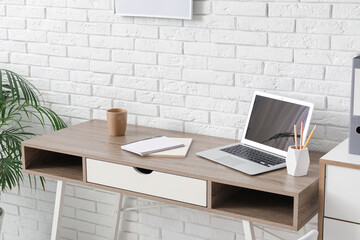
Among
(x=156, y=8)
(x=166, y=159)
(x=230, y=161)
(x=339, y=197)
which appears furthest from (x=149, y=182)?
(x=156, y=8)

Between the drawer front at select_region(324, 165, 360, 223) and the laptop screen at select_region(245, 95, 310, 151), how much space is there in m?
0.29

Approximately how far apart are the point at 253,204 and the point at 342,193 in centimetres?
32

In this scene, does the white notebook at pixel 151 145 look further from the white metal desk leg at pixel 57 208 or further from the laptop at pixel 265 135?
the white metal desk leg at pixel 57 208

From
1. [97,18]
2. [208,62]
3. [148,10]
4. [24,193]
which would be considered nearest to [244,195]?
[208,62]

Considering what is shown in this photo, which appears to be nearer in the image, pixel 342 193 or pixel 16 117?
pixel 342 193

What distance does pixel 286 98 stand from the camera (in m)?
2.16

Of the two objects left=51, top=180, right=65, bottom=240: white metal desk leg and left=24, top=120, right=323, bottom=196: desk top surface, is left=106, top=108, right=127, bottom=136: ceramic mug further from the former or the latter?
left=51, top=180, right=65, bottom=240: white metal desk leg

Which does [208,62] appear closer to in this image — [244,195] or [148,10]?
[148,10]

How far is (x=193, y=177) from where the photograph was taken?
1.99 meters

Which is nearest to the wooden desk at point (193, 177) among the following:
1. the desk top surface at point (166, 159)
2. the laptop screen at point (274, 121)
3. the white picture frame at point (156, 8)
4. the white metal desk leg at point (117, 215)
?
the desk top surface at point (166, 159)

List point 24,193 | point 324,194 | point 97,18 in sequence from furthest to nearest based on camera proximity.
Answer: point 24,193 < point 97,18 < point 324,194

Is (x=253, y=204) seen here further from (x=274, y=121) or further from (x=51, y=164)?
(x=51, y=164)

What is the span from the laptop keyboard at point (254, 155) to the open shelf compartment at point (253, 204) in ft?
0.41

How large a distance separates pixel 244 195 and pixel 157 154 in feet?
1.15
